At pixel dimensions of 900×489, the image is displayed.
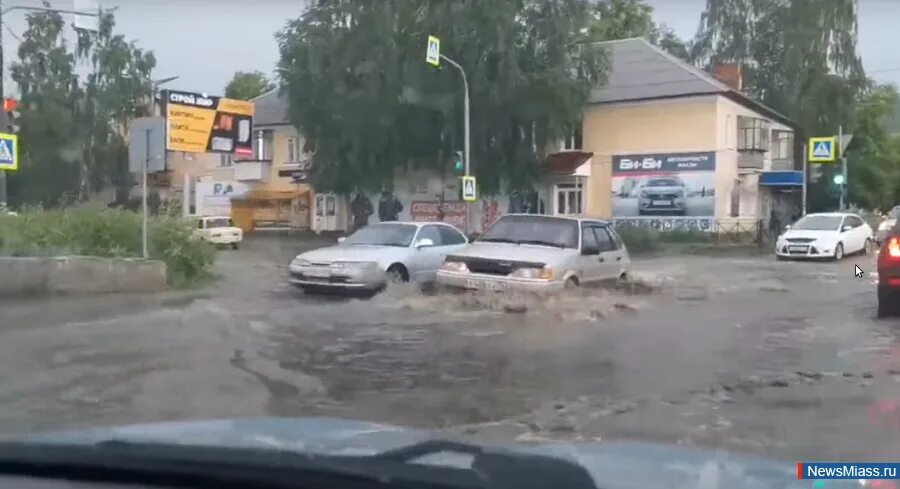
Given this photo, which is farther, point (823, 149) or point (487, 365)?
point (823, 149)

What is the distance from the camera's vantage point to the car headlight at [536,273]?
14617mm

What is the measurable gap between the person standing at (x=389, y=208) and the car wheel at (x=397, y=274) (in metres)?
32.1

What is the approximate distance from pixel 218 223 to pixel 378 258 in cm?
2019

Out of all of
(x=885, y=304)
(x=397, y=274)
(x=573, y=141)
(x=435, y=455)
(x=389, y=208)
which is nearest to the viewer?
(x=435, y=455)

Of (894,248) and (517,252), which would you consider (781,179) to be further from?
(894,248)

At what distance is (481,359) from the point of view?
10.4m

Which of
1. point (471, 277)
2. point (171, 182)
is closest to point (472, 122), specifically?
point (171, 182)

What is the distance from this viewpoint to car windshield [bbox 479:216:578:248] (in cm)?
1577

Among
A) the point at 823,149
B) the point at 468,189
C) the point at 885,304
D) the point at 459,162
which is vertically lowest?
the point at 885,304

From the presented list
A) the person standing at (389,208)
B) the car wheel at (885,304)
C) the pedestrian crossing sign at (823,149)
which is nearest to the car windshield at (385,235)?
the car wheel at (885,304)

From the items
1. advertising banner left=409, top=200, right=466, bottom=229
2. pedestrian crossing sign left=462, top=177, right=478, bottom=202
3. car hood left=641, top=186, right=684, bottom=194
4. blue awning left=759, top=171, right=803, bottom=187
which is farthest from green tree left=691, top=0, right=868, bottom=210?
pedestrian crossing sign left=462, top=177, right=478, bottom=202

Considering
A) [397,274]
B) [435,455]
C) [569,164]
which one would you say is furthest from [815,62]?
[435,455]

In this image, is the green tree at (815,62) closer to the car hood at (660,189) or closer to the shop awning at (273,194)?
the car hood at (660,189)

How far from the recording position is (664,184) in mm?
43000
